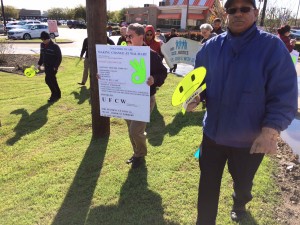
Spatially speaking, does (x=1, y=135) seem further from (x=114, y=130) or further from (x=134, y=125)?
(x=134, y=125)

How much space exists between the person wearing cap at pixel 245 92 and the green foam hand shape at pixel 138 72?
43.9 inches

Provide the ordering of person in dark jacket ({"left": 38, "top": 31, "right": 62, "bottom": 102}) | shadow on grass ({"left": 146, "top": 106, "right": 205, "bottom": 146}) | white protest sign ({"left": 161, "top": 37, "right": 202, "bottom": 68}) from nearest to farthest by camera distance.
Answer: shadow on grass ({"left": 146, "top": 106, "right": 205, "bottom": 146}), person in dark jacket ({"left": 38, "top": 31, "right": 62, "bottom": 102}), white protest sign ({"left": 161, "top": 37, "right": 202, "bottom": 68})

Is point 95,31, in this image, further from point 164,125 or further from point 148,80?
point 164,125

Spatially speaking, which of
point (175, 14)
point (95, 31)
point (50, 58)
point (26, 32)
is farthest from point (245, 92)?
point (175, 14)

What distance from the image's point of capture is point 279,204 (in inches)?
128

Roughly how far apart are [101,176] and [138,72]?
1.45 meters

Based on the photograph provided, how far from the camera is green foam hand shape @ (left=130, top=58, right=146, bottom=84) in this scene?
3.44 m

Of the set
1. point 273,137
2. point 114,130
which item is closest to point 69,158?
point 114,130

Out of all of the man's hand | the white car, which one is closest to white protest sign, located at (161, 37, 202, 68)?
the man's hand

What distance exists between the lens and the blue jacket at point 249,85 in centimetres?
199

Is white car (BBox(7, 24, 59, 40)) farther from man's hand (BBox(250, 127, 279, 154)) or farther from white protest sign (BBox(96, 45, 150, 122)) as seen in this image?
man's hand (BBox(250, 127, 279, 154))

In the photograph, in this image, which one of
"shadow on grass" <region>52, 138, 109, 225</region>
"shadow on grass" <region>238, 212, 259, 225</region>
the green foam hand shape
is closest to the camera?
"shadow on grass" <region>238, 212, 259, 225</region>

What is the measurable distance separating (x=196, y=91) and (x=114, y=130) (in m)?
3.29

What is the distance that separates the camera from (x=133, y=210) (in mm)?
3180
